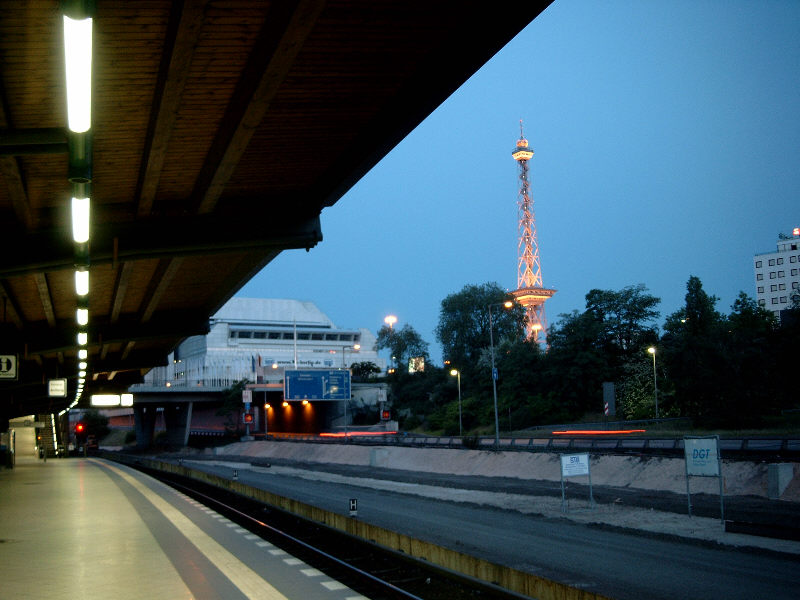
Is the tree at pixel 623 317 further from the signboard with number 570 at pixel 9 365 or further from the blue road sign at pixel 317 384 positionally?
the signboard with number 570 at pixel 9 365

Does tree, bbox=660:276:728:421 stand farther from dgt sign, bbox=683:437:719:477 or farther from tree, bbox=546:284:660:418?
dgt sign, bbox=683:437:719:477

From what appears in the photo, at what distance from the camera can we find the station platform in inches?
528

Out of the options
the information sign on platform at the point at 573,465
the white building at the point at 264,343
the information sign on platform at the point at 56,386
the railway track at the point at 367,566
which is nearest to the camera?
the railway track at the point at 367,566

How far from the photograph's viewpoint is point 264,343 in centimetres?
15600

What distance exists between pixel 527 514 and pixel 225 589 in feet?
44.9

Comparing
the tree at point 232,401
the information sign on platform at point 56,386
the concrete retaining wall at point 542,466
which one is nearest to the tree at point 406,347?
the tree at point 232,401

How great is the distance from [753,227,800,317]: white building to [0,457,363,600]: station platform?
17068 cm

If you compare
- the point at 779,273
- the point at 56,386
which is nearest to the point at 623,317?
the point at 56,386

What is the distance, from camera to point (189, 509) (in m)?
28.3

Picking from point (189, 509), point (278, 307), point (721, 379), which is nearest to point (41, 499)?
point (189, 509)

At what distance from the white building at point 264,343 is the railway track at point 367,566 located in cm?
11577

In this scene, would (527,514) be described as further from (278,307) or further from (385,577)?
(278,307)

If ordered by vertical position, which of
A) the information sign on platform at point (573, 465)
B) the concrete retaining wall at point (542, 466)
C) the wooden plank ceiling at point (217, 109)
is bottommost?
the concrete retaining wall at point (542, 466)

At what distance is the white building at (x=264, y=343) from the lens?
143875 millimetres
